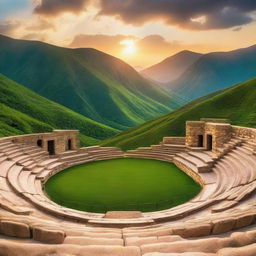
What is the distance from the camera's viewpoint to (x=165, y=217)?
37.6 feet

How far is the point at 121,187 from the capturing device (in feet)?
59.4

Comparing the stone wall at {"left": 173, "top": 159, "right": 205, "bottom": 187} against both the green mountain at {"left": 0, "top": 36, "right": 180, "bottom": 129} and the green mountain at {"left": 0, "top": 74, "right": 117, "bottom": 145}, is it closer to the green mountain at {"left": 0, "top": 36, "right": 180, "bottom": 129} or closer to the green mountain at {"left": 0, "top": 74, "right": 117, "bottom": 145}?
→ the green mountain at {"left": 0, "top": 74, "right": 117, "bottom": 145}

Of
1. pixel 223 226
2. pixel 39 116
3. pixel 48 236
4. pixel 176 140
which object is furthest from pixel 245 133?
pixel 39 116

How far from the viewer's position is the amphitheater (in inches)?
197

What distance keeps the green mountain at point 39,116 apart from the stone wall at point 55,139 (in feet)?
102

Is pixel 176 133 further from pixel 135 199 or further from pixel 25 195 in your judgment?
pixel 25 195

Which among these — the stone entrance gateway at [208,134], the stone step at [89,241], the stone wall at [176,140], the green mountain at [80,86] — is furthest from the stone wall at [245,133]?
the green mountain at [80,86]

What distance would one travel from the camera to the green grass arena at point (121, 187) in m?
14.9

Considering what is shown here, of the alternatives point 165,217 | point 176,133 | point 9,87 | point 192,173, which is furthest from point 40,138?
point 9,87

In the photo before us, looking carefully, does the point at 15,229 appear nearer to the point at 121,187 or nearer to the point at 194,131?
the point at 121,187

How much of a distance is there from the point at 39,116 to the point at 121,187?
212ft

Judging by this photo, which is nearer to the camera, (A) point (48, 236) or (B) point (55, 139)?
(A) point (48, 236)

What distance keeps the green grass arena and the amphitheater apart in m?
0.96

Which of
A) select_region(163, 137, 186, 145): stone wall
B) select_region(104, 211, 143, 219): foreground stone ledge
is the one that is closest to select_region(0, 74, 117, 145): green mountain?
select_region(163, 137, 186, 145): stone wall
